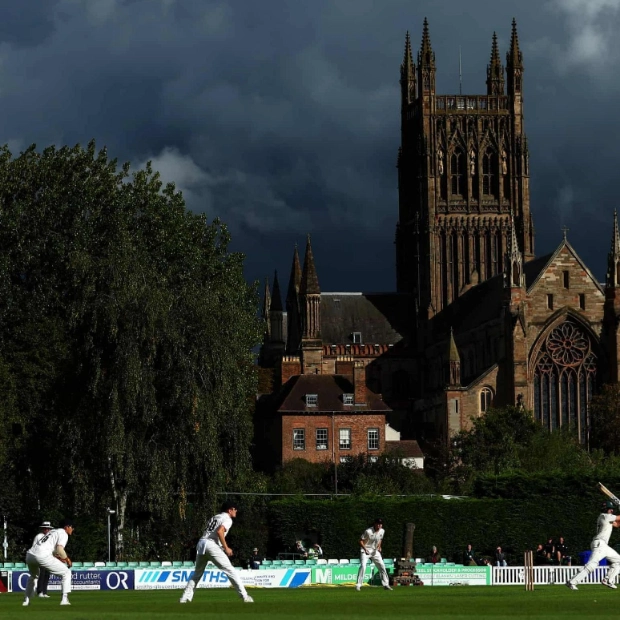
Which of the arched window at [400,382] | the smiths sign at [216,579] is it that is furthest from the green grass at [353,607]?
the arched window at [400,382]

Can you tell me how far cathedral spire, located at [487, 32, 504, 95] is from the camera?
146125 millimetres

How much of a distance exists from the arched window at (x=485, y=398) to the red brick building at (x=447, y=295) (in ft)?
0.31

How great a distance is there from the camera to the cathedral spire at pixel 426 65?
143 metres

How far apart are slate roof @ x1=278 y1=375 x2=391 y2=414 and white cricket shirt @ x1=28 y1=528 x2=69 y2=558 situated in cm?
8714

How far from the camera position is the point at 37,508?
5150 cm

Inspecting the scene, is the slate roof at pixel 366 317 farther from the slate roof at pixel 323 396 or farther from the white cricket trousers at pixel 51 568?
the white cricket trousers at pixel 51 568

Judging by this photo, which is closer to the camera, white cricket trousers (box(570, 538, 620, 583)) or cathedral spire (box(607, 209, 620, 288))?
white cricket trousers (box(570, 538, 620, 583))

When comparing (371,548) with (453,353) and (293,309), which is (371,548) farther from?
(293,309)

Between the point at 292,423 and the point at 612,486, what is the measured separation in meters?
53.3

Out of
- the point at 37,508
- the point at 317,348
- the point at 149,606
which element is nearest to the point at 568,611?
the point at 149,606

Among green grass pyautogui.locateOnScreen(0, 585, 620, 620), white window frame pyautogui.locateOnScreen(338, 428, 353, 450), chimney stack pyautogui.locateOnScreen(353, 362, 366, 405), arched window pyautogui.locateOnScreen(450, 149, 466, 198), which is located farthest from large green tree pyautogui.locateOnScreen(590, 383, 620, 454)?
green grass pyautogui.locateOnScreen(0, 585, 620, 620)

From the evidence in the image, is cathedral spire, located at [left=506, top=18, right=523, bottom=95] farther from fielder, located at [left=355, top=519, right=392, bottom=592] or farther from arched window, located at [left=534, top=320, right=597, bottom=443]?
fielder, located at [left=355, top=519, right=392, bottom=592]

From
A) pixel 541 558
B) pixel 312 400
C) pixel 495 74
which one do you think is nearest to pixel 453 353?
pixel 312 400

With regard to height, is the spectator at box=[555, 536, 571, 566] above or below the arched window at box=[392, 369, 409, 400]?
below
